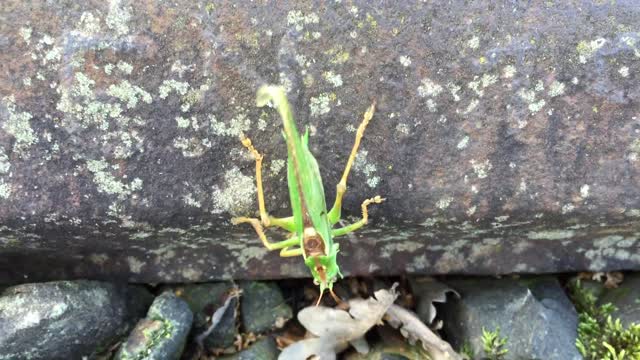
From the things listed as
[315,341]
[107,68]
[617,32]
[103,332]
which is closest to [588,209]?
[617,32]

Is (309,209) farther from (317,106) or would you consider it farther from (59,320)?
(59,320)

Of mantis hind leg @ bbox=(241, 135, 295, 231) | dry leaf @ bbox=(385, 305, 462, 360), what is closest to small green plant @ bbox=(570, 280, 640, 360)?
dry leaf @ bbox=(385, 305, 462, 360)

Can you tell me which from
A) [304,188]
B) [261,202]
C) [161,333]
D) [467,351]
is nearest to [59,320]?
[161,333]

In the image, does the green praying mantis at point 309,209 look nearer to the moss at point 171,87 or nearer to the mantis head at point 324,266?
the mantis head at point 324,266

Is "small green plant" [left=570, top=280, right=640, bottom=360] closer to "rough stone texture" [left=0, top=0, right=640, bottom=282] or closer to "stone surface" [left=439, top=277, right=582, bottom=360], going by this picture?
Result: "stone surface" [left=439, top=277, right=582, bottom=360]

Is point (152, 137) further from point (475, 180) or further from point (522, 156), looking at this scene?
point (522, 156)

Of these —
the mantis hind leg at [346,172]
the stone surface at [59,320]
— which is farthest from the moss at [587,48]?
the stone surface at [59,320]
